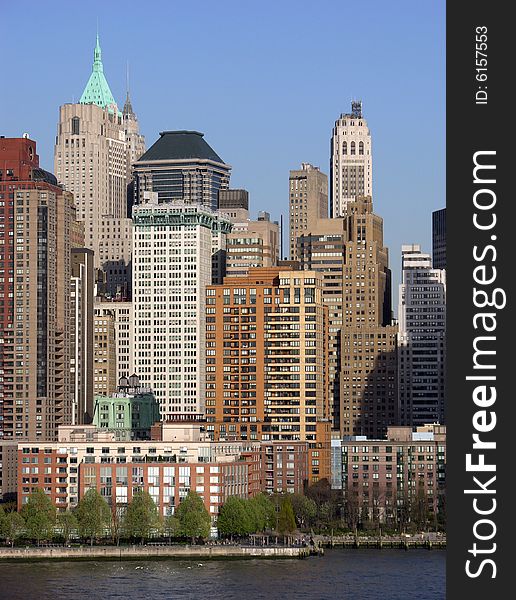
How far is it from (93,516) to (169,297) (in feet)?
186

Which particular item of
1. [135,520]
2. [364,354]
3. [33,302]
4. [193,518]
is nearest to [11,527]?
[135,520]

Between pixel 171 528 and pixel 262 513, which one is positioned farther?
pixel 262 513

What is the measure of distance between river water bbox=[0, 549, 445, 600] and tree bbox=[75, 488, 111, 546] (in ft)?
17.6

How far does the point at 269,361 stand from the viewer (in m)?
141

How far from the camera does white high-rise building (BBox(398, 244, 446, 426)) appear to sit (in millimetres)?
173375

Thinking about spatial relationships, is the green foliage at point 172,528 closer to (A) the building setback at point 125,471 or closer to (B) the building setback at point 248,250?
(A) the building setback at point 125,471

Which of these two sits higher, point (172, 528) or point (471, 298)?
point (471, 298)

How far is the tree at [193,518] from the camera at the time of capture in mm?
102000

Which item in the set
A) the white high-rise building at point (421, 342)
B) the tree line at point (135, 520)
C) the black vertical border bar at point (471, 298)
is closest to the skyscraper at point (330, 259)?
the white high-rise building at point (421, 342)

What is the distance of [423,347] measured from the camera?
178125 mm

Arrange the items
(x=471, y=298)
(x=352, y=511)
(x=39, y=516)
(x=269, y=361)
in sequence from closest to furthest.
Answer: (x=471, y=298) < (x=39, y=516) < (x=352, y=511) < (x=269, y=361)

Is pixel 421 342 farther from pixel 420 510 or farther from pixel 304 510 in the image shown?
pixel 304 510

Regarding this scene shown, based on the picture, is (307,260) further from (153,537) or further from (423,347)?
(153,537)

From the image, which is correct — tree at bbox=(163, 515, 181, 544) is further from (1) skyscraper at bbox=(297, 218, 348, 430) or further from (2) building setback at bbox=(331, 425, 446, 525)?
(1) skyscraper at bbox=(297, 218, 348, 430)
